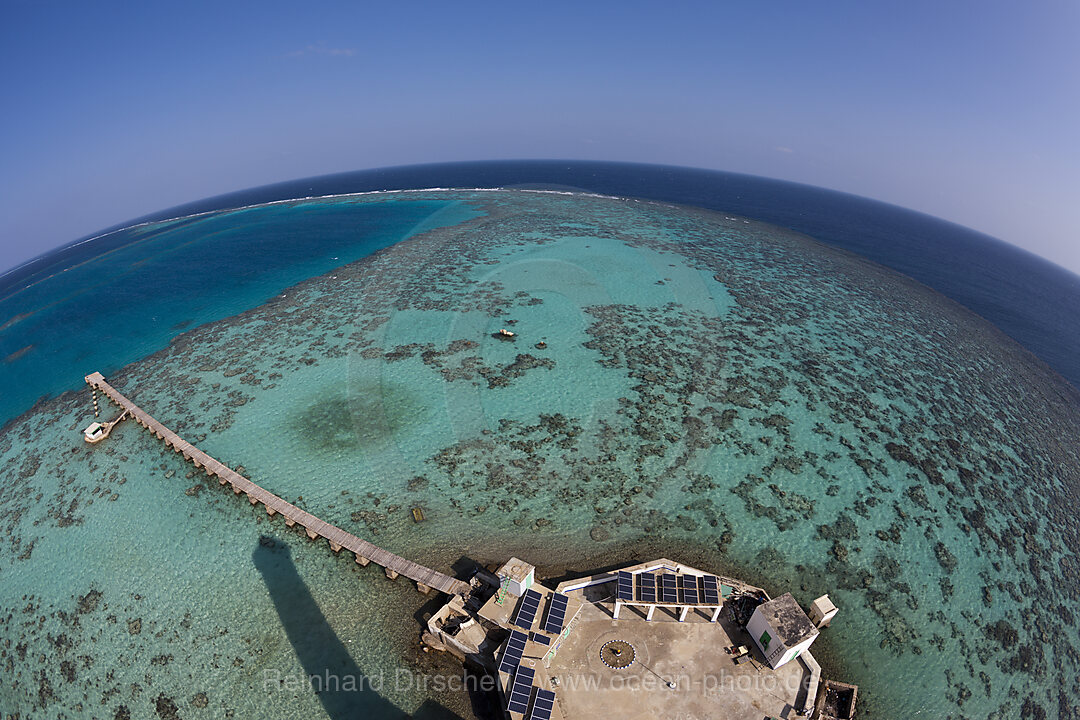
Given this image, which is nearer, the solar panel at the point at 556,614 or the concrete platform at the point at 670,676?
the concrete platform at the point at 670,676

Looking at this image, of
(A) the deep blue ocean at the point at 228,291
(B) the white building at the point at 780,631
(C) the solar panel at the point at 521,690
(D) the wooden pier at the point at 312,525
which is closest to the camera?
(C) the solar panel at the point at 521,690

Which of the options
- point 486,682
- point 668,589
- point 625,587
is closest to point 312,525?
point 486,682

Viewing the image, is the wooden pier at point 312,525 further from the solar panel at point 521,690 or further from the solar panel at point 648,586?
the solar panel at point 648,586

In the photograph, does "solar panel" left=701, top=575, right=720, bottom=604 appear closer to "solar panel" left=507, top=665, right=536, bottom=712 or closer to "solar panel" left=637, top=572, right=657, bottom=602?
"solar panel" left=637, top=572, right=657, bottom=602

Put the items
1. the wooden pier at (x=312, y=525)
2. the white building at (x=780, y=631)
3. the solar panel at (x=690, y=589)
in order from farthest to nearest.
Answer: the wooden pier at (x=312, y=525), the solar panel at (x=690, y=589), the white building at (x=780, y=631)

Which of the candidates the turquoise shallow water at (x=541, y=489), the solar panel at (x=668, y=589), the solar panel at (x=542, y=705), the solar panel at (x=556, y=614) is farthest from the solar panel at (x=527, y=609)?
the solar panel at (x=668, y=589)

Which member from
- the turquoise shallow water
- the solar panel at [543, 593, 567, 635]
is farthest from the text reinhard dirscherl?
the solar panel at [543, 593, 567, 635]
